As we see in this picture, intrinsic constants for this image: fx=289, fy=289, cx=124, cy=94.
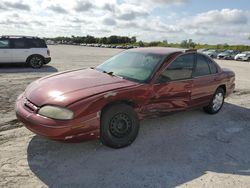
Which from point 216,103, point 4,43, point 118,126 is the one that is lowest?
point 216,103

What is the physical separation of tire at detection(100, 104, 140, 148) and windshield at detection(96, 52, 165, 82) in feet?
2.21

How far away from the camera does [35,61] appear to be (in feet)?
48.6

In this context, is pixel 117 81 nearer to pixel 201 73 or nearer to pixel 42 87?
pixel 42 87

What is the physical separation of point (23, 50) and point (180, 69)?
11051mm

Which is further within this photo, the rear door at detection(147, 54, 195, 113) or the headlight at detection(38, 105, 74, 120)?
the rear door at detection(147, 54, 195, 113)

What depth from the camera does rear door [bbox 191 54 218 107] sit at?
5.70 meters

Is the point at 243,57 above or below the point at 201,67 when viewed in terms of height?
below

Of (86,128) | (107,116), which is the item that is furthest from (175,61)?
(86,128)

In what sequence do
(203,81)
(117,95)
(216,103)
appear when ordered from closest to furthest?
1. (117,95)
2. (203,81)
3. (216,103)

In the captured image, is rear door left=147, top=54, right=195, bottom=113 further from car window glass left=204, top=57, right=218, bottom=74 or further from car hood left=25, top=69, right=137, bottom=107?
car window glass left=204, top=57, right=218, bottom=74

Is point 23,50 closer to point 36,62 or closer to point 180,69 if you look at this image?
point 36,62

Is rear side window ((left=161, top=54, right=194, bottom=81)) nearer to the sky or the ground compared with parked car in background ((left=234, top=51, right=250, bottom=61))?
Result: nearer to the sky

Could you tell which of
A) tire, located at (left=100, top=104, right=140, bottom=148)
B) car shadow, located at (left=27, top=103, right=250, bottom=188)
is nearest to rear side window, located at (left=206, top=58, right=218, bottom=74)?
car shadow, located at (left=27, top=103, right=250, bottom=188)

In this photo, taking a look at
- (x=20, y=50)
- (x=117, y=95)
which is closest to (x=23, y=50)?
(x=20, y=50)
